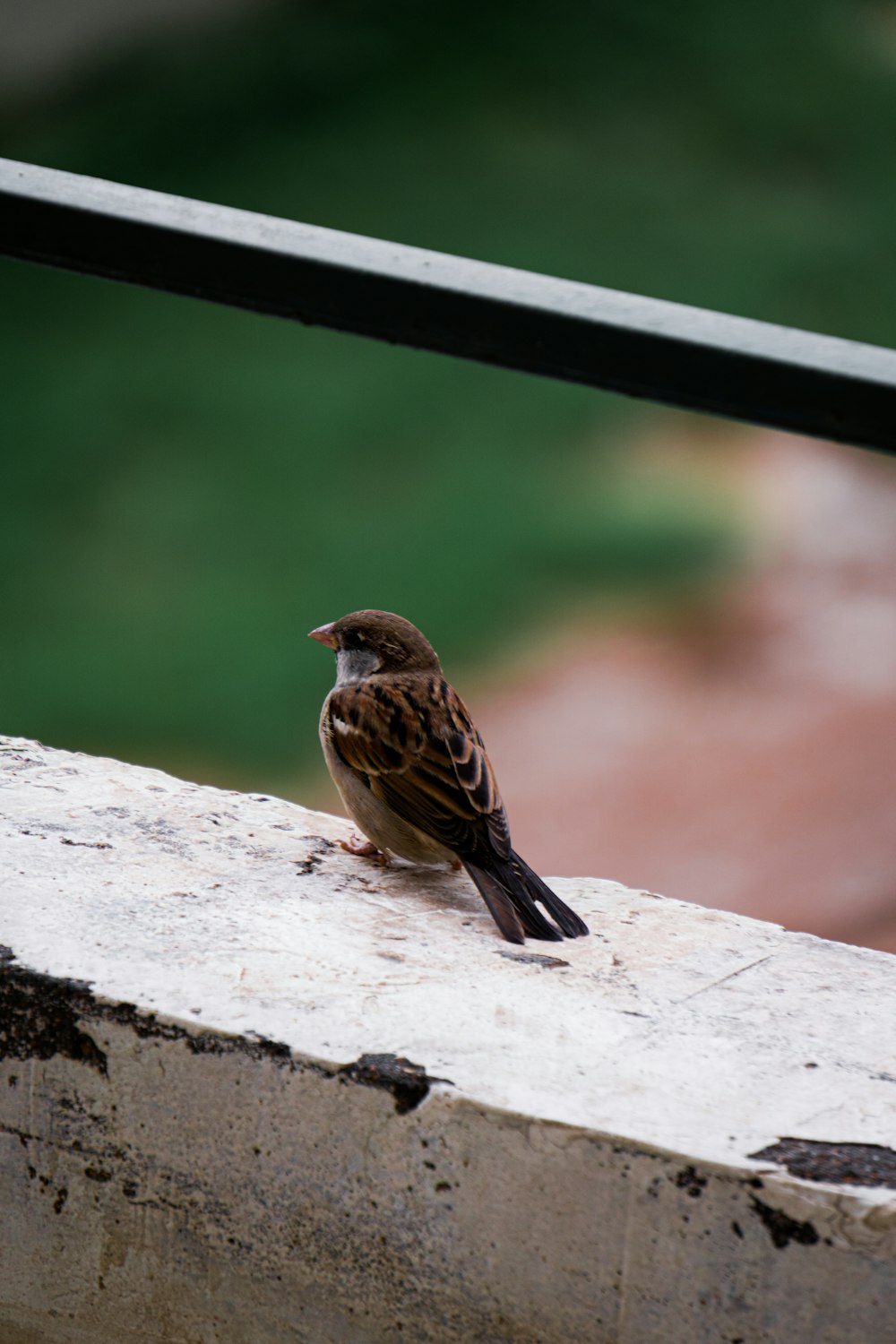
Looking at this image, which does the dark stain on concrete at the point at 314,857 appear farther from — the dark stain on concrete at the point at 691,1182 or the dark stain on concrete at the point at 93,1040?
the dark stain on concrete at the point at 691,1182

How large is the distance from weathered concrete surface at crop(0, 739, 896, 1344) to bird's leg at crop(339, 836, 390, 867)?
1.02ft

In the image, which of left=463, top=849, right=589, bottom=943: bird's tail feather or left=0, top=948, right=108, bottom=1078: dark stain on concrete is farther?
left=463, top=849, right=589, bottom=943: bird's tail feather

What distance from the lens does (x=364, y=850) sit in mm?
2385

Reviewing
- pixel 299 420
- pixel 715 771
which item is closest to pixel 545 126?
pixel 299 420

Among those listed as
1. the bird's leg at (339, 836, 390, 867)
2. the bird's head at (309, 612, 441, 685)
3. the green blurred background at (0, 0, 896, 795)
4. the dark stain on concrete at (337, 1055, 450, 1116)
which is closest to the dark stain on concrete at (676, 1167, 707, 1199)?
the dark stain on concrete at (337, 1055, 450, 1116)

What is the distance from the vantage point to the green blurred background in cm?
844

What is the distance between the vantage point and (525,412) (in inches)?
427

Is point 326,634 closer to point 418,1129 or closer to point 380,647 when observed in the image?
point 380,647

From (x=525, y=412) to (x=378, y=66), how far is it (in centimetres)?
521

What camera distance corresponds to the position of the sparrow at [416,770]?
2234mm

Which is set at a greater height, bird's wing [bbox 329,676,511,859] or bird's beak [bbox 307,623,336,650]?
bird's beak [bbox 307,623,336,650]

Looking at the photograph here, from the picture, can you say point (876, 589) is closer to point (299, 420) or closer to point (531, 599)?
point (531, 599)

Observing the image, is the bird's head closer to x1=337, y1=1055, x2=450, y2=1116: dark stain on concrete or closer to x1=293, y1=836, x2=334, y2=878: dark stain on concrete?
x1=293, y1=836, x2=334, y2=878: dark stain on concrete

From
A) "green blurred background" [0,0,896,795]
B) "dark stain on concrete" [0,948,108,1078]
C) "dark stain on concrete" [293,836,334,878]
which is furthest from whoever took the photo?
"green blurred background" [0,0,896,795]
